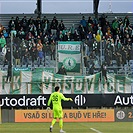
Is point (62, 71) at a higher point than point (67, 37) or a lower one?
lower

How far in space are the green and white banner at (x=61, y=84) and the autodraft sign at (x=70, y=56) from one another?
25.3 inches

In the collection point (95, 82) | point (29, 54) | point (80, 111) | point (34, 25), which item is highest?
point (34, 25)

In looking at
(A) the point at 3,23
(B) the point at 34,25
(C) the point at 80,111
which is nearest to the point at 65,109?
(C) the point at 80,111

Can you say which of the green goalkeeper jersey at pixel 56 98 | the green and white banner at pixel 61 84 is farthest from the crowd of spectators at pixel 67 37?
the green goalkeeper jersey at pixel 56 98

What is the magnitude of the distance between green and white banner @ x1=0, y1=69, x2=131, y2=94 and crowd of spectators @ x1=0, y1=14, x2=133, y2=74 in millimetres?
750

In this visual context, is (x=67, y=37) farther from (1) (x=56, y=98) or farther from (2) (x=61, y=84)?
(1) (x=56, y=98)

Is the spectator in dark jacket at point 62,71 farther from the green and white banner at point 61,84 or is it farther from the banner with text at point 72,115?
the banner with text at point 72,115

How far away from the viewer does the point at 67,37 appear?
3194 centimetres

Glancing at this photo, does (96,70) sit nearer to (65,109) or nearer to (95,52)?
(95,52)

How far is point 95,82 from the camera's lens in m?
25.7

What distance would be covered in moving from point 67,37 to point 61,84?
708 cm

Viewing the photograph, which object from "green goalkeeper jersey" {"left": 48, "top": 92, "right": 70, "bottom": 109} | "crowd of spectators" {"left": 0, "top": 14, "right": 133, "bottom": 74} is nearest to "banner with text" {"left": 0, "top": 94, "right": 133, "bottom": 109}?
"crowd of spectators" {"left": 0, "top": 14, "right": 133, "bottom": 74}

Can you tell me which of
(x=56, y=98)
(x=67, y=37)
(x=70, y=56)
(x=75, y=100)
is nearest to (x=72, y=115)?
(x=75, y=100)

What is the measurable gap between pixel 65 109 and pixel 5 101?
11.7 ft
